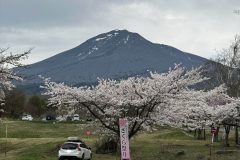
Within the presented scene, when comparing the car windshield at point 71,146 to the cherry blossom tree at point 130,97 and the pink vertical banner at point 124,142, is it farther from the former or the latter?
the pink vertical banner at point 124,142

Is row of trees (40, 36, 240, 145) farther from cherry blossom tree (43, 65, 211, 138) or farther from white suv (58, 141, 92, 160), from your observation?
white suv (58, 141, 92, 160)

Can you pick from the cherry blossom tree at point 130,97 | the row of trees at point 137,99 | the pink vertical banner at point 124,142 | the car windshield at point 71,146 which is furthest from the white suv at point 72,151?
the pink vertical banner at point 124,142

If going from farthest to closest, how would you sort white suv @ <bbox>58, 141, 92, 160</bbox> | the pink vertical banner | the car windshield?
the car windshield → white suv @ <bbox>58, 141, 92, 160</bbox> → the pink vertical banner

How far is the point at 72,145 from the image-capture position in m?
38.1

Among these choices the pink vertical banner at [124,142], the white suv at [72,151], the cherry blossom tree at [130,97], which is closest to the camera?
the pink vertical banner at [124,142]

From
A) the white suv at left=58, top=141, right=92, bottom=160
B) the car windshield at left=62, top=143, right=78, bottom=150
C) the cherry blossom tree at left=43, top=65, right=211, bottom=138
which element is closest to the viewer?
the cherry blossom tree at left=43, top=65, right=211, bottom=138

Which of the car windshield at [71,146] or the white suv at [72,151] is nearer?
the white suv at [72,151]

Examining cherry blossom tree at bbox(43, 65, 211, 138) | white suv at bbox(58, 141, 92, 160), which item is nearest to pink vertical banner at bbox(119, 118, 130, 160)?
cherry blossom tree at bbox(43, 65, 211, 138)

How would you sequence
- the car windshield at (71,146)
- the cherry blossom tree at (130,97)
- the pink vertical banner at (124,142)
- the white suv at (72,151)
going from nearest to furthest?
the pink vertical banner at (124,142)
the cherry blossom tree at (130,97)
the white suv at (72,151)
the car windshield at (71,146)

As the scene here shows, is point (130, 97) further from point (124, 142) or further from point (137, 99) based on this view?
point (124, 142)

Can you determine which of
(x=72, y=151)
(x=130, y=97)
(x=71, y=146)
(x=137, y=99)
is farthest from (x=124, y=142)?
(x=71, y=146)

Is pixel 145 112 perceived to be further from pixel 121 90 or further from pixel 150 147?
pixel 150 147

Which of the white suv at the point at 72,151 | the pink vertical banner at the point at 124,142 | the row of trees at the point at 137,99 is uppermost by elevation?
the row of trees at the point at 137,99

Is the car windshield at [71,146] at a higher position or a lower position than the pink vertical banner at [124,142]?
lower
